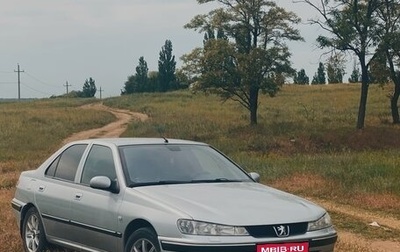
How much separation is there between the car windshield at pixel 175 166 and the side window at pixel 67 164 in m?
0.76

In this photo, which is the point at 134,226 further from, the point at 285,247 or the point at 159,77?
the point at 159,77

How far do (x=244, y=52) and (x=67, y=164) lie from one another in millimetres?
29772

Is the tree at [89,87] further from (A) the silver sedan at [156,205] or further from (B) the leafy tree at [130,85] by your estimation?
(A) the silver sedan at [156,205]

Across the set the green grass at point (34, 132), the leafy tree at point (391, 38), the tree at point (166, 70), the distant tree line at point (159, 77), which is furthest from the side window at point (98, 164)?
the tree at point (166, 70)

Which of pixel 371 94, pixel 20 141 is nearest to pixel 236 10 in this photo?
pixel 20 141

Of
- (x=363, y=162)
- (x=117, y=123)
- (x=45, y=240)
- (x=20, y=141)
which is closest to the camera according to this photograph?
(x=45, y=240)

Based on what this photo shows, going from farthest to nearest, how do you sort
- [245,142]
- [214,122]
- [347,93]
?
[347,93] → [214,122] → [245,142]

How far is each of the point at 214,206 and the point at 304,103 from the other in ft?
159

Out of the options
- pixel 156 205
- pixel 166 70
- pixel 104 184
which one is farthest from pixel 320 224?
pixel 166 70

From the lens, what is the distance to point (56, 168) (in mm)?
8898

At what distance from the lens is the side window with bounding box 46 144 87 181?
8.54 meters

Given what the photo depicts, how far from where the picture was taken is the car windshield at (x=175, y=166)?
7.62 metres

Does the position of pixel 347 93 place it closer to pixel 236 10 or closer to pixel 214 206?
pixel 236 10

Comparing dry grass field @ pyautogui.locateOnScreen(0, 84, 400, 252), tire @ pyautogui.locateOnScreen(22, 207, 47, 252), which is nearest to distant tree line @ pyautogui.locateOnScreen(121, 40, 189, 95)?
dry grass field @ pyautogui.locateOnScreen(0, 84, 400, 252)
